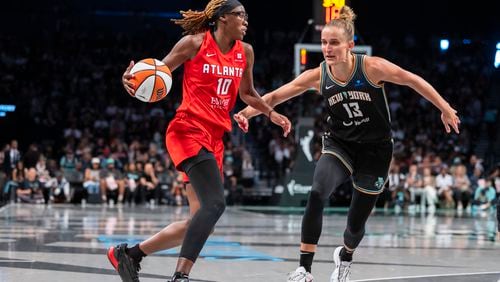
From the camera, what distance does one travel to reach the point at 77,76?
2722 cm

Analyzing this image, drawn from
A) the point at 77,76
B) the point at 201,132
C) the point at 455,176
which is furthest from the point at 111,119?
the point at 201,132

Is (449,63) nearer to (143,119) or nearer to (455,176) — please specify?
(455,176)

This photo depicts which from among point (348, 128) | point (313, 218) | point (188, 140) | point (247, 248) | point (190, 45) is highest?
point (190, 45)

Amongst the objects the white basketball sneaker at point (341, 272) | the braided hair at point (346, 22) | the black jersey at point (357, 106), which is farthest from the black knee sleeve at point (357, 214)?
the braided hair at point (346, 22)

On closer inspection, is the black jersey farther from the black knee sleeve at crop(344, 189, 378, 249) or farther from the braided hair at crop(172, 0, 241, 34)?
the braided hair at crop(172, 0, 241, 34)

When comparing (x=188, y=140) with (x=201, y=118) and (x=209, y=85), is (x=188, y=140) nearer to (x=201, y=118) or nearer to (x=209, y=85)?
(x=201, y=118)

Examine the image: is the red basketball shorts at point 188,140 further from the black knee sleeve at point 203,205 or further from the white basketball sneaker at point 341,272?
the white basketball sneaker at point 341,272

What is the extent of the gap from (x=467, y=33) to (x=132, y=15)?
11992 mm

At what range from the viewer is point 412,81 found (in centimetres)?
611

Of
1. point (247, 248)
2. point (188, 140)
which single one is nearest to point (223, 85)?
point (188, 140)

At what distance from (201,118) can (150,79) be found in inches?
16.9

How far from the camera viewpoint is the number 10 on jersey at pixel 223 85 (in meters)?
5.84

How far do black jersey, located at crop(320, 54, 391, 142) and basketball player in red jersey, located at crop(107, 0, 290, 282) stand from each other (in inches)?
28.5

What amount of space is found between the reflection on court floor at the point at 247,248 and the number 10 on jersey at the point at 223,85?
5.56 ft
